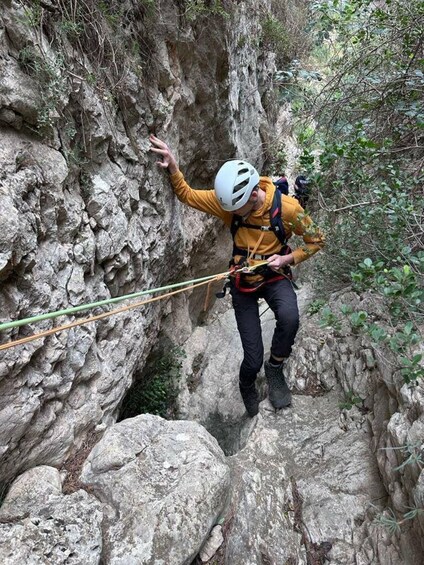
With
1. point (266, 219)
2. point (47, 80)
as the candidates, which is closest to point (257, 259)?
point (266, 219)

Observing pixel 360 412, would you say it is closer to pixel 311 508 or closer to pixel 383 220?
pixel 311 508

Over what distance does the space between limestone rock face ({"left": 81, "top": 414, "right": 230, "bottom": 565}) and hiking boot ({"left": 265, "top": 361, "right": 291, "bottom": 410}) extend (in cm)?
133

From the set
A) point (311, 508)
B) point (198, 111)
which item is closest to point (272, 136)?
point (198, 111)

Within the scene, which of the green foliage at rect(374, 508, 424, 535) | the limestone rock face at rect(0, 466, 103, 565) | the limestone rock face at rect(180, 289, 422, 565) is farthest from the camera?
the limestone rock face at rect(180, 289, 422, 565)

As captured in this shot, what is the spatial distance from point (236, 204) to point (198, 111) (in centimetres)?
176

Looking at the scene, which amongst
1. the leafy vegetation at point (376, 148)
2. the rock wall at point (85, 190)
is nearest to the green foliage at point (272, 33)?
the rock wall at point (85, 190)

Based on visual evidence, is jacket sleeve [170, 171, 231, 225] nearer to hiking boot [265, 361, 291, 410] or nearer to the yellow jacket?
the yellow jacket

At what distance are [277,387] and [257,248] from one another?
162 centimetres

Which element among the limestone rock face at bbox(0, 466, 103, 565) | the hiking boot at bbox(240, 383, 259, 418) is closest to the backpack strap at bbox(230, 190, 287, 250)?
the hiking boot at bbox(240, 383, 259, 418)

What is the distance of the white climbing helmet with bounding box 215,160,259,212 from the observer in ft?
12.2

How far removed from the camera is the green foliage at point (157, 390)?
15.3 feet

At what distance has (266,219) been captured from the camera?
4.02 meters

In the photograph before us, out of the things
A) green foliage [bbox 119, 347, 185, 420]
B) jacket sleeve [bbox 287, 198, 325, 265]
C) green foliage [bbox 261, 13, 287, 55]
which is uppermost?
green foliage [bbox 261, 13, 287, 55]

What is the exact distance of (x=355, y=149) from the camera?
377 centimetres
